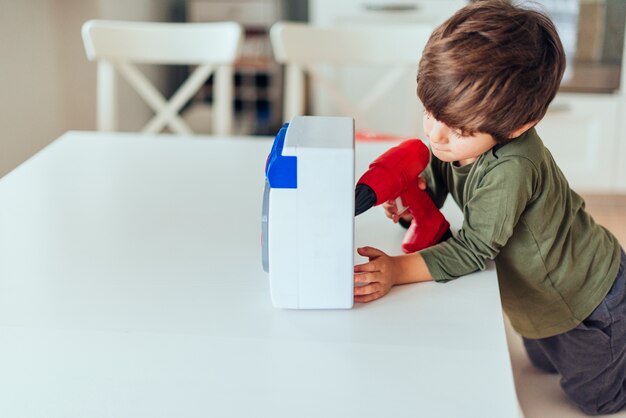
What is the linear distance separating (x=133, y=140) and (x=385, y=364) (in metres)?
0.95

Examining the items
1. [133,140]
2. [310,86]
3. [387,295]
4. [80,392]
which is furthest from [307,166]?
[310,86]

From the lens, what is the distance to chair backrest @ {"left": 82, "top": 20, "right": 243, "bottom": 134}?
77.0 inches

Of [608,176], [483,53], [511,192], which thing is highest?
[483,53]

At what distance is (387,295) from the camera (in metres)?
0.95

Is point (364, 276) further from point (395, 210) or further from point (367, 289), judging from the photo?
point (395, 210)

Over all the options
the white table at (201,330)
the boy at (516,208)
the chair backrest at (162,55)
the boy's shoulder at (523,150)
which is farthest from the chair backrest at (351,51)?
the boy's shoulder at (523,150)

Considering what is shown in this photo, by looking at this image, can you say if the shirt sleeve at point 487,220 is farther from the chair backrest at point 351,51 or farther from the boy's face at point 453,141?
the chair backrest at point 351,51

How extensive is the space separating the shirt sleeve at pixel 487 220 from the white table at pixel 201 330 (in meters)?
0.02

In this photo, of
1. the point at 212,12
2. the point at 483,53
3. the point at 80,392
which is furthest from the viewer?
the point at 212,12

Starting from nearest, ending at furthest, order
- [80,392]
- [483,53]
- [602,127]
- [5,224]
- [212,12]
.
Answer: [80,392] → [483,53] → [5,224] → [602,127] → [212,12]

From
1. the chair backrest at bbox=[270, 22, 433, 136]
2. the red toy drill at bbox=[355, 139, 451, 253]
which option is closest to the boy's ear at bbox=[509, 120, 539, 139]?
the red toy drill at bbox=[355, 139, 451, 253]

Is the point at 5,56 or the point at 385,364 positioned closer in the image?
the point at 385,364

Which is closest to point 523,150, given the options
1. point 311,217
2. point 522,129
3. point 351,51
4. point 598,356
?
point 522,129

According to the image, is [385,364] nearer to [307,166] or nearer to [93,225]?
[307,166]
